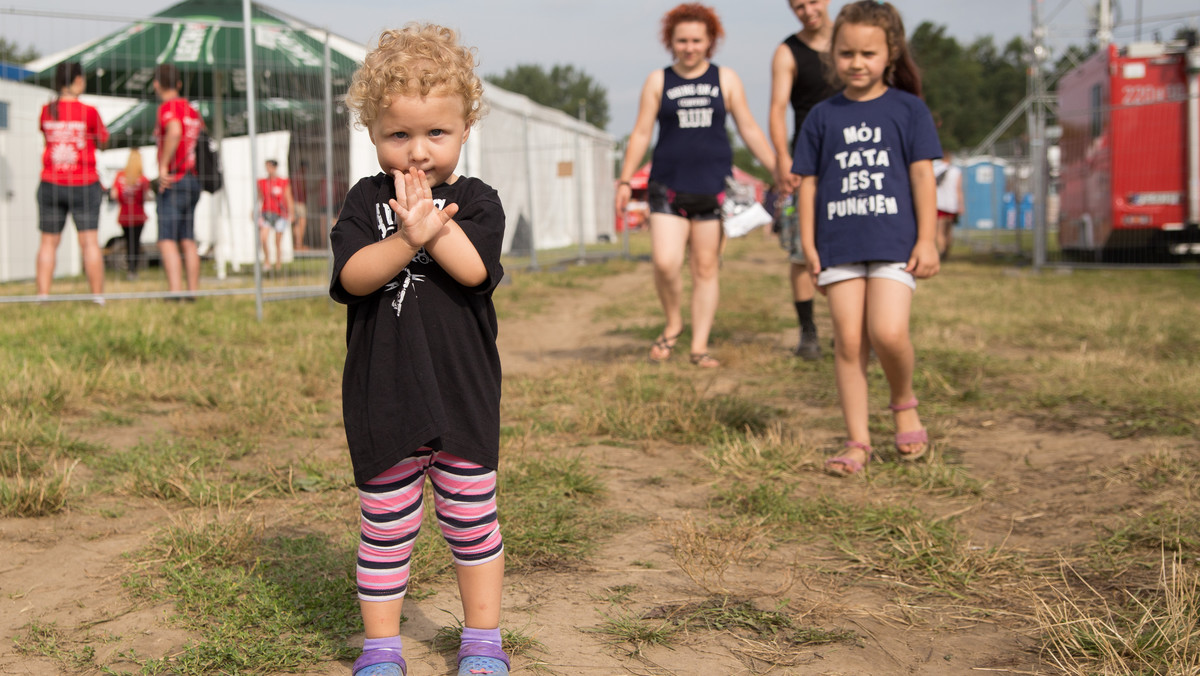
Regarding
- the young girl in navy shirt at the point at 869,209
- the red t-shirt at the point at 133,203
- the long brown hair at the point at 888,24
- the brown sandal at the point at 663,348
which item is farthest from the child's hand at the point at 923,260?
the red t-shirt at the point at 133,203

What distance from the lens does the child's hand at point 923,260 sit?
3.69m

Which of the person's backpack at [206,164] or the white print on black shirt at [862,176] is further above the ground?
the person's backpack at [206,164]

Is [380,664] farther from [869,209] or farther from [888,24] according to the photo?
[888,24]

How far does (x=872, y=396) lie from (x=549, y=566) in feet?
9.10

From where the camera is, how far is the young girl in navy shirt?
373cm

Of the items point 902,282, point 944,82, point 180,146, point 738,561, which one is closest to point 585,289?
point 180,146

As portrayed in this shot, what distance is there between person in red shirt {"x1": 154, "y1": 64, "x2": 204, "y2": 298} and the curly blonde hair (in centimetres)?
697

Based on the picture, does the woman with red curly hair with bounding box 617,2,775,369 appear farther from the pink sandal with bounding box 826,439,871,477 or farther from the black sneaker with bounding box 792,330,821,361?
the pink sandal with bounding box 826,439,871,477

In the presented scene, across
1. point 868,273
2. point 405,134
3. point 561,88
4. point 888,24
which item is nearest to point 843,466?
point 868,273

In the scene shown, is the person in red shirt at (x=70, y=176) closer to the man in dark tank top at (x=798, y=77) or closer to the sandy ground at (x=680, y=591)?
the sandy ground at (x=680, y=591)

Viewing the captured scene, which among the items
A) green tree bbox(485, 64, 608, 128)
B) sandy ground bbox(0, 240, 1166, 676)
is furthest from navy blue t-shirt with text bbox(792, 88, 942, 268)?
green tree bbox(485, 64, 608, 128)

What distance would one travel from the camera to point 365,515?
2.15m

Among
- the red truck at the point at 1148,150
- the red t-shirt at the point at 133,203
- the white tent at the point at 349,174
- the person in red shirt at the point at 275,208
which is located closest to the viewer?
the person in red shirt at the point at 275,208

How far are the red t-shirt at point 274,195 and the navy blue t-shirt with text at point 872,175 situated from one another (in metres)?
8.49
